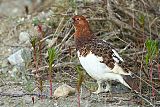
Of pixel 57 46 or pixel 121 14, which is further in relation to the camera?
pixel 121 14

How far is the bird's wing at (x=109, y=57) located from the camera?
445 centimetres

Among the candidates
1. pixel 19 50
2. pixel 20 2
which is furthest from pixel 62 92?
pixel 20 2

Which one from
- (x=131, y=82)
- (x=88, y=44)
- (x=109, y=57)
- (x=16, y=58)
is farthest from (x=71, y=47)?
(x=131, y=82)

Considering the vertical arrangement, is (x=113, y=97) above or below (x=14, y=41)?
below

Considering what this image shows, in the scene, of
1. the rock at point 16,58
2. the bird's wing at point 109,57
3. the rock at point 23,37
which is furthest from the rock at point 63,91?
the rock at point 23,37

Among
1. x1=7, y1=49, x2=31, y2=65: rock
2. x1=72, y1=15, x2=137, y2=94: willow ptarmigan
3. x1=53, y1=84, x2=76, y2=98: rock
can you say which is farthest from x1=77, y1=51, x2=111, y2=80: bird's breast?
x1=7, y1=49, x2=31, y2=65: rock

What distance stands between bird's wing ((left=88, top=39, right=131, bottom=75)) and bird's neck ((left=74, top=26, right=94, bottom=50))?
0.27ft

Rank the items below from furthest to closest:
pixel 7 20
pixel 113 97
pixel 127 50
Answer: pixel 7 20
pixel 127 50
pixel 113 97

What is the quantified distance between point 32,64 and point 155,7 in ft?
4.70

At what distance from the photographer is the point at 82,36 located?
4730 mm

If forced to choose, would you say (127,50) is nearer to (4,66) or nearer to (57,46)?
(57,46)

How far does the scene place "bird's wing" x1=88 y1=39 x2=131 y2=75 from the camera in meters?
4.45

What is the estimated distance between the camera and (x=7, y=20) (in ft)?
21.2

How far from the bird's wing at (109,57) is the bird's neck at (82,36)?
82 millimetres
